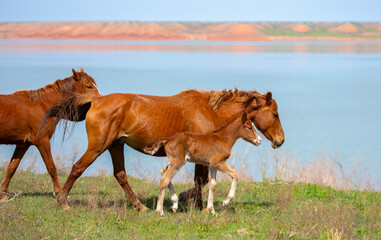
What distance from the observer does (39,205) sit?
943 centimetres

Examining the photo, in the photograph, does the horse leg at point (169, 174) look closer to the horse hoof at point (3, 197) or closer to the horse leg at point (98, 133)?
the horse leg at point (98, 133)

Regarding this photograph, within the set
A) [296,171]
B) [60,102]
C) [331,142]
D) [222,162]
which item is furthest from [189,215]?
[331,142]

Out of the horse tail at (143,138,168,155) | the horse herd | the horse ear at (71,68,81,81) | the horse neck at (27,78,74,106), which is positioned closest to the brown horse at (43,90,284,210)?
the horse herd

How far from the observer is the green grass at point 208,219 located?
7727 mm

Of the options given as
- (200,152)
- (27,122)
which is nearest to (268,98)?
(200,152)

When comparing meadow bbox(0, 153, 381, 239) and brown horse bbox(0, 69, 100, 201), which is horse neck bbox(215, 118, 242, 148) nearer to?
meadow bbox(0, 153, 381, 239)

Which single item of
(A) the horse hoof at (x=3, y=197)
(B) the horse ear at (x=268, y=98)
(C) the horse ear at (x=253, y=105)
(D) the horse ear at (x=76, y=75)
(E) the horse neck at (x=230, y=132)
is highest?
(D) the horse ear at (x=76, y=75)

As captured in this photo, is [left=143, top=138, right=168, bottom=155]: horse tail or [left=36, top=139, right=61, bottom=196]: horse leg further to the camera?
[left=36, top=139, right=61, bottom=196]: horse leg

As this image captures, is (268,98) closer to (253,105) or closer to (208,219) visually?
(253,105)

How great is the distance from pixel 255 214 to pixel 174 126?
1873 millimetres

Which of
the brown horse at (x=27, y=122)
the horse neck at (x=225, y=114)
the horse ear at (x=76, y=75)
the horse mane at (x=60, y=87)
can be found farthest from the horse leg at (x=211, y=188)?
the horse ear at (x=76, y=75)

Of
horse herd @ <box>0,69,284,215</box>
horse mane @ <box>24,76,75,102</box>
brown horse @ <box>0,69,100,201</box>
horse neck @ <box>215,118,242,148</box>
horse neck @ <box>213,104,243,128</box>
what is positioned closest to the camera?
horse herd @ <box>0,69,284,215</box>

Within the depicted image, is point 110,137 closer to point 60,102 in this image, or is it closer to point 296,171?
point 60,102

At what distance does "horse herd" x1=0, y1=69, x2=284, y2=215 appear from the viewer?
877 centimetres
